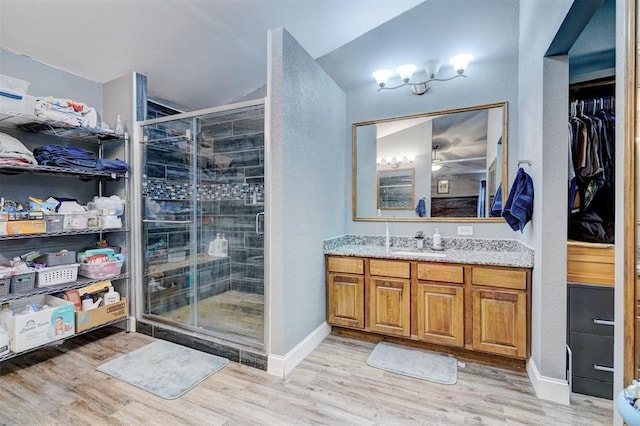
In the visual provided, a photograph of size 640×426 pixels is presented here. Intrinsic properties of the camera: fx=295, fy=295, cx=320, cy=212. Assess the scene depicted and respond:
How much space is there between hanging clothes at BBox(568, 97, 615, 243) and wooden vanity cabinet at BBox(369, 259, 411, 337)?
121 centimetres

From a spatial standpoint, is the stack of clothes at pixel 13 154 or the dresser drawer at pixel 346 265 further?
the dresser drawer at pixel 346 265

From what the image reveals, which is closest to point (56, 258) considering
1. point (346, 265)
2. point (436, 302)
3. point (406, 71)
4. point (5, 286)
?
point (5, 286)

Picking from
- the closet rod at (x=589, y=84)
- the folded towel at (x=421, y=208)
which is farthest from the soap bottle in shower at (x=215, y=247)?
the closet rod at (x=589, y=84)

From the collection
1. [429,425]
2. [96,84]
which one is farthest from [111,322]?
[429,425]

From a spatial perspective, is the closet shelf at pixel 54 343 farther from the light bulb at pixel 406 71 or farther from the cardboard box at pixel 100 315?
the light bulb at pixel 406 71

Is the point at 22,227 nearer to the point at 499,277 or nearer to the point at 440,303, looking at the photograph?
the point at 440,303

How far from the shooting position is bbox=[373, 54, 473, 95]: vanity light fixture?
266cm

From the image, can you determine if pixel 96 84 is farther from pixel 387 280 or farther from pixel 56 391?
pixel 387 280

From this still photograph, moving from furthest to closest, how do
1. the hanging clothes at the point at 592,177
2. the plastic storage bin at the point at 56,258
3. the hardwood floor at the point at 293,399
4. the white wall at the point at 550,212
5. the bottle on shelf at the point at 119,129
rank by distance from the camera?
the bottle on shelf at the point at 119,129
the plastic storage bin at the point at 56,258
the hanging clothes at the point at 592,177
the white wall at the point at 550,212
the hardwood floor at the point at 293,399

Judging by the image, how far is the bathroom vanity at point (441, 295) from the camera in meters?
2.21

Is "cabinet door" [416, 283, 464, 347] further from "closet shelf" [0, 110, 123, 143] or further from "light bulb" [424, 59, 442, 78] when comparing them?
"closet shelf" [0, 110, 123, 143]

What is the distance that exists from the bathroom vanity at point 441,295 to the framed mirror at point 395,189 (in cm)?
44

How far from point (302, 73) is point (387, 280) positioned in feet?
6.18

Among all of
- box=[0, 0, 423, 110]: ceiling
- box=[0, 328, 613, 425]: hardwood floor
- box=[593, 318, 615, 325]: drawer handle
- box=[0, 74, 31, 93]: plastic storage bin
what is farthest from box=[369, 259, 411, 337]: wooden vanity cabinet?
box=[0, 74, 31, 93]: plastic storage bin
